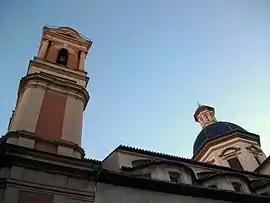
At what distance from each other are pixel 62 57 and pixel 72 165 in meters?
10.7

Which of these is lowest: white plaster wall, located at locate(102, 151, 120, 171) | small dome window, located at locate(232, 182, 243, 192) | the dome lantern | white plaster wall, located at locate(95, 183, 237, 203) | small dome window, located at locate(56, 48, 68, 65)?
white plaster wall, located at locate(95, 183, 237, 203)

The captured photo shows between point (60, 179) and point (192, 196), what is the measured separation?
19.3 feet

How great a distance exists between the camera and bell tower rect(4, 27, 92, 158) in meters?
14.4

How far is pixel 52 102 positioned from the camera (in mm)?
16891

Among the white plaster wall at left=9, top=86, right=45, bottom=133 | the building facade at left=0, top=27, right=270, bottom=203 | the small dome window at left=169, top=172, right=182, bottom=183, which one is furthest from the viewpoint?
the small dome window at left=169, top=172, right=182, bottom=183

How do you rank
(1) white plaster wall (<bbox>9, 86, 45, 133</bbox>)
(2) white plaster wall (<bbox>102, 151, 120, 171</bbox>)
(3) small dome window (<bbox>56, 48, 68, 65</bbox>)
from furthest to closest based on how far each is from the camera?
(3) small dome window (<bbox>56, 48, 68, 65</bbox>)
(2) white plaster wall (<bbox>102, 151, 120, 171</bbox>)
(1) white plaster wall (<bbox>9, 86, 45, 133</bbox>)

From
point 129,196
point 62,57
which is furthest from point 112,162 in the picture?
point 62,57

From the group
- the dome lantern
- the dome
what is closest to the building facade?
the dome

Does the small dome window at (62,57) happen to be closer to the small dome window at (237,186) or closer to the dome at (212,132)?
the small dome window at (237,186)

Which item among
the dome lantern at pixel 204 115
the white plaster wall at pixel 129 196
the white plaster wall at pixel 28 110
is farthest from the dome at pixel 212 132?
the white plaster wall at pixel 28 110

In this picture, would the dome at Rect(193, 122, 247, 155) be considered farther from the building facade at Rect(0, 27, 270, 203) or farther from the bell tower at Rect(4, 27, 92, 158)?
the bell tower at Rect(4, 27, 92, 158)

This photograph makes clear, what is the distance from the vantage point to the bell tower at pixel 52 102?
1444cm

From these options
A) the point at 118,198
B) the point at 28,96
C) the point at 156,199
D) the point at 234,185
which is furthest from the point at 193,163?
the point at 28,96

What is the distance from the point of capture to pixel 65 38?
23.8 m
